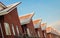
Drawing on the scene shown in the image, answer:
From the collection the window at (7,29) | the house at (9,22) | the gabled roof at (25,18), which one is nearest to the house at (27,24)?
the gabled roof at (25,18)

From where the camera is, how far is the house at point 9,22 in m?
28.2

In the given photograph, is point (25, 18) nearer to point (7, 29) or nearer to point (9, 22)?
point (9, 22)

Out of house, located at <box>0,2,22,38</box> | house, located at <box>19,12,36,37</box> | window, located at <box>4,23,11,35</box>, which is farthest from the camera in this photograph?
house, located at <box>19,12,36,37</box>

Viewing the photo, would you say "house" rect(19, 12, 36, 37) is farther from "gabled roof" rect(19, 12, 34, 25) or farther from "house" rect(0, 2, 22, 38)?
"house" rect(0, 2, 22, 38)

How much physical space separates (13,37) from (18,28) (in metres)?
3.80

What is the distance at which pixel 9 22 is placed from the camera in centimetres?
3092

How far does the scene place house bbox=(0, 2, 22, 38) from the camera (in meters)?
28.2

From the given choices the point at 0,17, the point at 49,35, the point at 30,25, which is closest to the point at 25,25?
the point at 30,25

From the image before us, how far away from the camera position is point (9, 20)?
31125 mm

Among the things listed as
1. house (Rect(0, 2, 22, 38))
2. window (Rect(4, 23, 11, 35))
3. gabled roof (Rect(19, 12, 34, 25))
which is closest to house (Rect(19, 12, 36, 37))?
gabled roof (Rect(19, 12, 34, 25))

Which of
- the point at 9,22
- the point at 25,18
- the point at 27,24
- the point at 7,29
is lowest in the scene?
the point at 7,29

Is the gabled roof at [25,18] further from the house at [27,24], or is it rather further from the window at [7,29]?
the window at [7,29]

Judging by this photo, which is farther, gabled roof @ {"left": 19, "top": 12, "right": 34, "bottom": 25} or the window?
gabled roof @ {"left": 19, "top": 12, "right": 34, "bottom": 25}

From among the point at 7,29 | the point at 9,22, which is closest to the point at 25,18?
the point at 9,22
